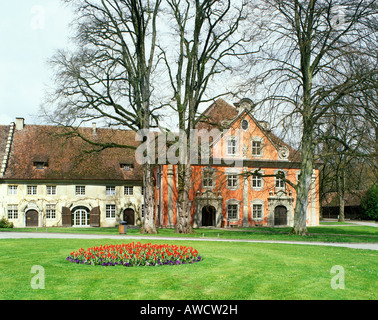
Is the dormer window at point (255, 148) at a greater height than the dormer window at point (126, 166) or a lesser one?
greater

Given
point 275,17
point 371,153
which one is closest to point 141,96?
point 275,17

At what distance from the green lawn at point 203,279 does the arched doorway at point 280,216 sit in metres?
31.5

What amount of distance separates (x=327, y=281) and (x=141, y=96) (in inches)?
868

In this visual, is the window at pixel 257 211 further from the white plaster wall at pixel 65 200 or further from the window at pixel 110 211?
the window at pixel 110 211

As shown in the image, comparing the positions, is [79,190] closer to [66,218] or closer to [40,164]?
[66,218]

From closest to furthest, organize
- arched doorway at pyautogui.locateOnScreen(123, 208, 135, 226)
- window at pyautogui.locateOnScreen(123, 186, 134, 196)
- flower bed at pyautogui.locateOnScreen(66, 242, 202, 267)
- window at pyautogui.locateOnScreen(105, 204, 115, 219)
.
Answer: flower bed at pyautogui.locateOnScreen(66, 242, 202, 267) → window at pyautogui.locateOnScreen(105, 204, 115, 219) → arched doorway at pyautogui.locateOnScreen(123, 208, 135, 226) → window at pyautogui.locateOnScreen(123, 186, 134, 196)

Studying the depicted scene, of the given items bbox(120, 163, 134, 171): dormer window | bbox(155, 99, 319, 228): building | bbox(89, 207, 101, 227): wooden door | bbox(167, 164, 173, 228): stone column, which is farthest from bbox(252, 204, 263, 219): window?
bbox(89, 207, 101, 227): wooden door

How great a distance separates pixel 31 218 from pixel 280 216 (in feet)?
84.7

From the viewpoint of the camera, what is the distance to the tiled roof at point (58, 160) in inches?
1863

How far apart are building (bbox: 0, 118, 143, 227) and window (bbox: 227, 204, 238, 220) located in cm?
1002

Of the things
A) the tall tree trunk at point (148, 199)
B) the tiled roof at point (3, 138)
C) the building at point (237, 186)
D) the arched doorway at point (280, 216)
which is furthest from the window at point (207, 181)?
the tiled roof at point (3, 138)

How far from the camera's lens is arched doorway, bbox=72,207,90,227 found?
47688 mm

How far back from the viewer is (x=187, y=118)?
32.2 metres

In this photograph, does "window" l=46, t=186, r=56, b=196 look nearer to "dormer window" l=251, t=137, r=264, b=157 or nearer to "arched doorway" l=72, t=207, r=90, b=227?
"arched doorway" l=72, t=207, r=90, b=227
